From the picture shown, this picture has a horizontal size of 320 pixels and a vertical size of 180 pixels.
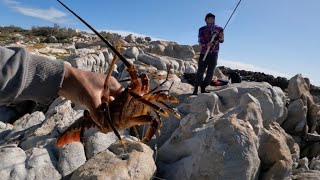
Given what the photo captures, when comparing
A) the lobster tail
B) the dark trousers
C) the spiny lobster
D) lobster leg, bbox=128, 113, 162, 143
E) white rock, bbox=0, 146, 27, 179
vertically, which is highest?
the spiny lobster

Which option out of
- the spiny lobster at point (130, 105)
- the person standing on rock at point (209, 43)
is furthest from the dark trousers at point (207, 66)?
the spiny lobster at point (130, 105)

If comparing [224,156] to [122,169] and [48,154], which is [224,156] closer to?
[122,169]

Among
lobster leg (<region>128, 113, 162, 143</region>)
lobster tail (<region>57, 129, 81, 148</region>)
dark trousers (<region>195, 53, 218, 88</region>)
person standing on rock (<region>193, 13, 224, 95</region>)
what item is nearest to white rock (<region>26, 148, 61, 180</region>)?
lobster tail (<region>57, 129, 81, 148</region>)

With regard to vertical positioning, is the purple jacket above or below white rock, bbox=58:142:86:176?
above

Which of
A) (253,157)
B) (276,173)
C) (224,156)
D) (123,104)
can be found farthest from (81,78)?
(276,173)

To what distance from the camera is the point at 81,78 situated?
259 centimetres

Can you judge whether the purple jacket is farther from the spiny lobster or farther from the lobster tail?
the spiny lobster

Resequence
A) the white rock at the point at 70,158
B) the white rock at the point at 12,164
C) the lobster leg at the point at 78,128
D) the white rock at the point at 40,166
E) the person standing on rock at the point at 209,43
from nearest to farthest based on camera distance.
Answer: the lobster leg at the point at 78,128 → the white rock at the point at 12,164 → the white rock at the point at 40,166 → the white rock at the point at 70,158 → the person standing on rock at the point at 209,43

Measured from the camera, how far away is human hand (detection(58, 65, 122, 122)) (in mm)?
2549

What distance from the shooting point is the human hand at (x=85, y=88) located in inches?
100

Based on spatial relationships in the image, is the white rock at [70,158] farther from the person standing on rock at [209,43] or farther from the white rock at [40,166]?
the person standing on rock at [209,43]

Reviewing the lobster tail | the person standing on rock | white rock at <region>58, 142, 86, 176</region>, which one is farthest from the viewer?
the person standing on rock

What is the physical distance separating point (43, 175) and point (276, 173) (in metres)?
4.58

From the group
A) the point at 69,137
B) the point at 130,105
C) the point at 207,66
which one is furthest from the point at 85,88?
the point at 207,66
